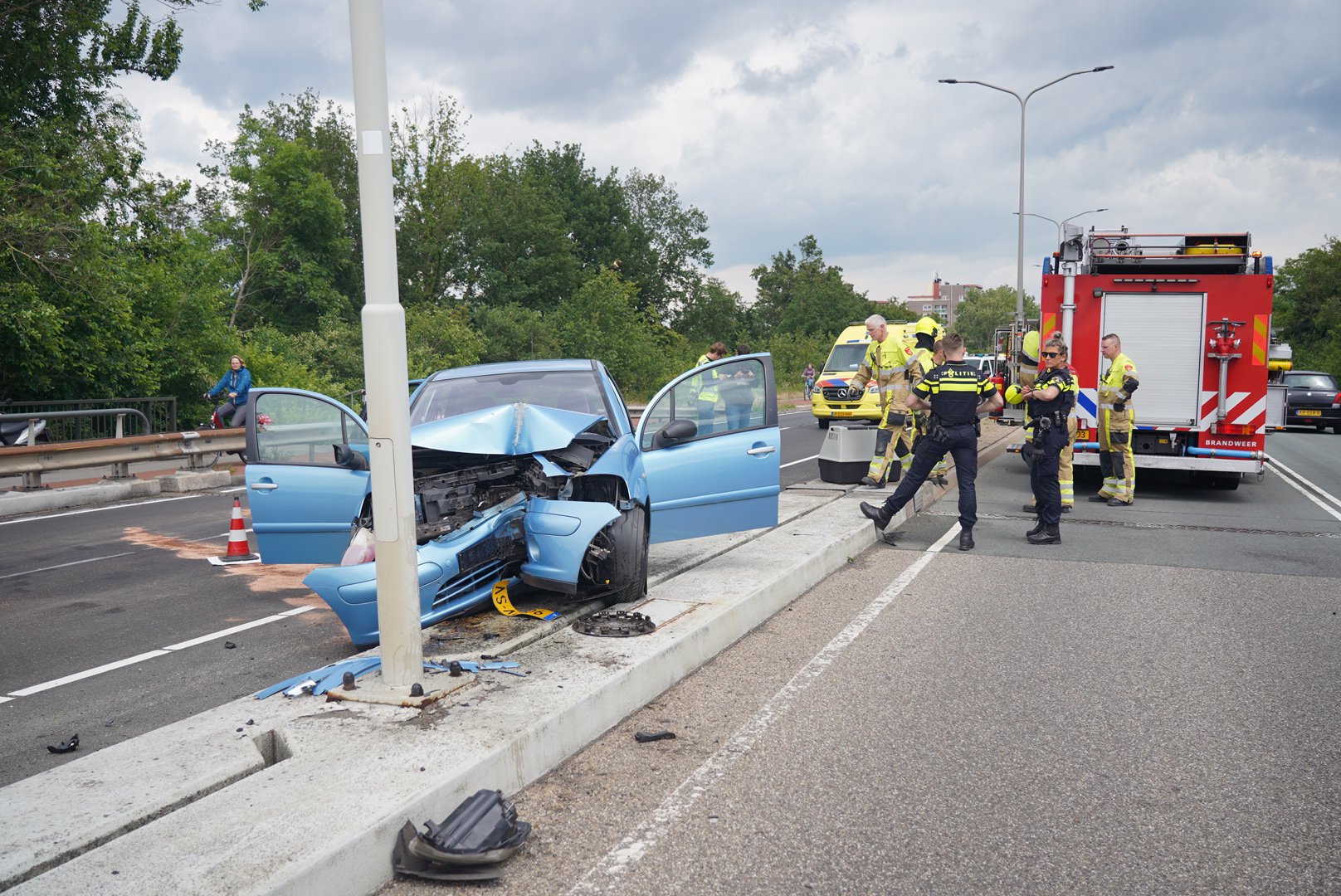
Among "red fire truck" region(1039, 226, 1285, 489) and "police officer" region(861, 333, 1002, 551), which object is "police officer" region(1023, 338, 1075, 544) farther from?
"red fire truck" region(1039, 226, 1285, 489)

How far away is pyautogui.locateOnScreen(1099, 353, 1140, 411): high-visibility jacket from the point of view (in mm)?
11781

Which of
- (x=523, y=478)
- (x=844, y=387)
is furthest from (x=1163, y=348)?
(x=523, y=478)

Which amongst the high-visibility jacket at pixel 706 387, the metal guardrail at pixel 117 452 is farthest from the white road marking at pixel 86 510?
the high-visibility jacket at pixel 706 387

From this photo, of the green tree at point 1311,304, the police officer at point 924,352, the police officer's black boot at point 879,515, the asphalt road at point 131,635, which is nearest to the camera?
the asphalt road at point 131,635

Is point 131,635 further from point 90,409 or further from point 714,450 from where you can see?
point 90,409

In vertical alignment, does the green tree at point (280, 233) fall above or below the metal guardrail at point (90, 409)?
above

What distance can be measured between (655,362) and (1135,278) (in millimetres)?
30224

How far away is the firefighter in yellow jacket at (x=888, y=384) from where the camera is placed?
11891 millimetres

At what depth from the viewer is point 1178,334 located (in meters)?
12.7

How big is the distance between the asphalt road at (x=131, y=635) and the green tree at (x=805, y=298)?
60852mm

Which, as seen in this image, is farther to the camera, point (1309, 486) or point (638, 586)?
point (1309, 486)

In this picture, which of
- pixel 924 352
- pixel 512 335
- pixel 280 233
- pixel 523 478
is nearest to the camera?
pixel 523 478

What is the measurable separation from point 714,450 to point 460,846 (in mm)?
4240

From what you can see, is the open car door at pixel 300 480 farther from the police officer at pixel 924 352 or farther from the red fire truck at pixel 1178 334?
the red fire truck at pixel 1178 334
